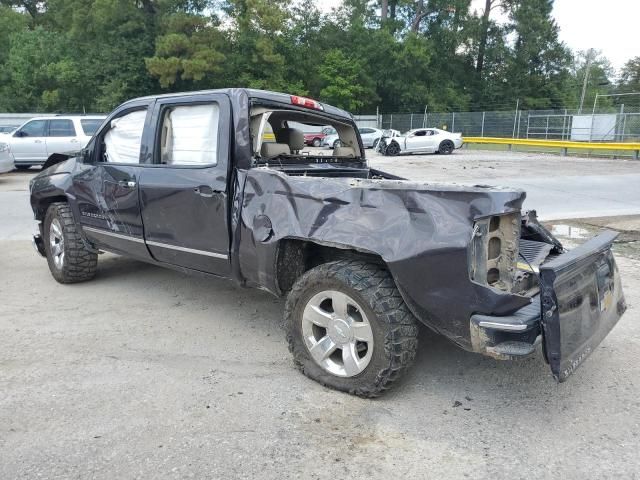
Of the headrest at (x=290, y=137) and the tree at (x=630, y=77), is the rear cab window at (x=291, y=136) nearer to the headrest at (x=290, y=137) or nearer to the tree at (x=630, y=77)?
the headrest at (x=290, y=137)

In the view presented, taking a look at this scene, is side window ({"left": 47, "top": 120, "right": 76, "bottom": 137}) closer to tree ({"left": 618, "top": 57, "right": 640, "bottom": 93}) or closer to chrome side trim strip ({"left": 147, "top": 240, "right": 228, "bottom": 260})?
chrome side trim strip ({"left": 147, "top": 240, "right": 228, "bottom": 260})

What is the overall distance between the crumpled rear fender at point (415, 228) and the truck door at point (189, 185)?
60 centimetres

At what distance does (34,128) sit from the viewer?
53.3 feet

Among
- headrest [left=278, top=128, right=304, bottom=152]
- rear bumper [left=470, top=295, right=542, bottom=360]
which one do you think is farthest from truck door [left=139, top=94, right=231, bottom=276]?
rear bumper [left=470, top=295, right=542, bottom=360]

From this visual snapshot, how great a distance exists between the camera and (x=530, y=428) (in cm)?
292

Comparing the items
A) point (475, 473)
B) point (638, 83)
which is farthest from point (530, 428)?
point (638, 83)

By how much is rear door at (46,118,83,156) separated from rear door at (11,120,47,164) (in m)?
0.17

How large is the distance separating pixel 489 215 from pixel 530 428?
1176 mm

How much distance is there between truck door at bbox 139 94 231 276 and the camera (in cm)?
386

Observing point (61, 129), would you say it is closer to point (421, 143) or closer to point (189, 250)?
point (189, 250)

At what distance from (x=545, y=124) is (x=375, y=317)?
33958 mm

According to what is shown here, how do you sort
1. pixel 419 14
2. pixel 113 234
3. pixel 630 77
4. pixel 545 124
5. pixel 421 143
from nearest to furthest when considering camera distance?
pixel 113 234 < pixel 421 143 < pixel 545 124 < pixel 419 14 < pixel 630 77

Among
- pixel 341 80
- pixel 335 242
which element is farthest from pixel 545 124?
pixel 335 242

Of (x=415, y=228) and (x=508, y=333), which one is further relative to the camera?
(x=415, y=228)
